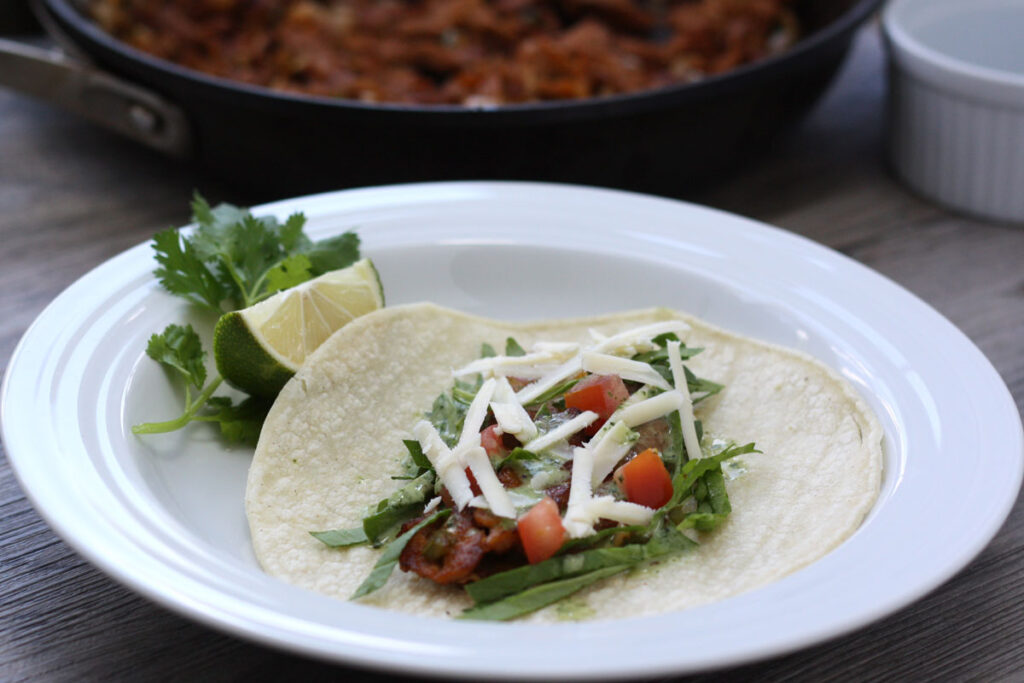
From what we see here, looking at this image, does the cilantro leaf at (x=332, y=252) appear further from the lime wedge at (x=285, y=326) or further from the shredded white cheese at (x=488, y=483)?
the shredded white cheese at (x=488, y=483)

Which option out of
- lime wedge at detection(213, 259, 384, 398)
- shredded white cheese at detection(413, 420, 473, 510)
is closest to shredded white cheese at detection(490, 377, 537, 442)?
shredded white cheese at detection(413, 420, 473, 510)

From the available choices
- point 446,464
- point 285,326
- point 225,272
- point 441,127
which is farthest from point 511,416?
point 441,127

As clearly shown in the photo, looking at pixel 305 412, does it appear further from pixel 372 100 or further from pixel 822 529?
pixel 372 100

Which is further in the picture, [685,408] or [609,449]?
[685,408]

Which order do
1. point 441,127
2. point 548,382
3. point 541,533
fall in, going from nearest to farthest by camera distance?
point 541,533, point 548,382, point 441,127

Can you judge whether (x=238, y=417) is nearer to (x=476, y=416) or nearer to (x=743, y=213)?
(x=476, y=416)

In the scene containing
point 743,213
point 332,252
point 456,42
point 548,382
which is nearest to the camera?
point 548,382

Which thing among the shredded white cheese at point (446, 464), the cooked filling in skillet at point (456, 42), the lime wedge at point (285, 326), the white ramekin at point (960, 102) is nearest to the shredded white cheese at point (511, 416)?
the shredded white cheese at point (446, 464)
